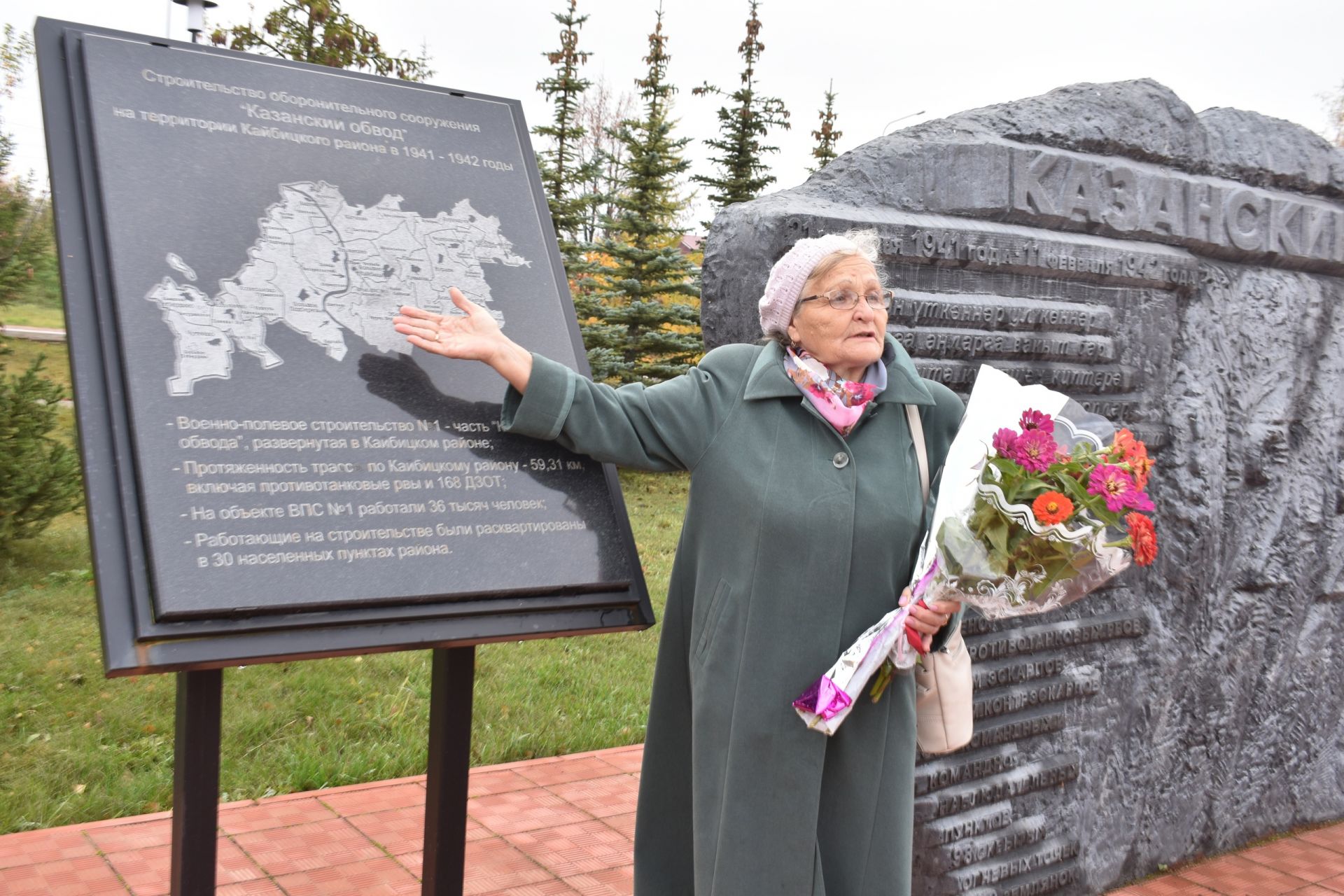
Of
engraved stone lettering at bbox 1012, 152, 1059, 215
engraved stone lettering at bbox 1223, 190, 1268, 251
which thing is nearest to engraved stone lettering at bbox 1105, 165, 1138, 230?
engraved stone lettering at bbox 1012, 152, 1059, 215

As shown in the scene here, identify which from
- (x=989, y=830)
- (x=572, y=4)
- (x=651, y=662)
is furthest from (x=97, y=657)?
(x=572, y=4)

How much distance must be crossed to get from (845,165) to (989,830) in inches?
80.5

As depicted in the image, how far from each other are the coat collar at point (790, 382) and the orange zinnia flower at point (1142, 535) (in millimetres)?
→ 495

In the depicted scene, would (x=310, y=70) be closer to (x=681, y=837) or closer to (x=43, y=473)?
(x=681, y=837)

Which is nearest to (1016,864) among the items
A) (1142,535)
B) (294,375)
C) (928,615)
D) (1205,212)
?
(928,615)

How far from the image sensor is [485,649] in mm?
5965

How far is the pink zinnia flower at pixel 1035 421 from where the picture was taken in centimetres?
232

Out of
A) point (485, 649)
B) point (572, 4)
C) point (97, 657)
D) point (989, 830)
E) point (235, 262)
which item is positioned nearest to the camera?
point (235, 262)

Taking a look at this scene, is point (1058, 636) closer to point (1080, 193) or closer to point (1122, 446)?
point (1080, 193)

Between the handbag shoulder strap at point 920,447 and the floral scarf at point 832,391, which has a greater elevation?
the floral scarf at point 832,391

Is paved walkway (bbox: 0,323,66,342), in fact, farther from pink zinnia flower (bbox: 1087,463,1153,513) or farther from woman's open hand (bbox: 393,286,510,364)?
pink zinnia flower (bbox: 1087,463,1153,513)

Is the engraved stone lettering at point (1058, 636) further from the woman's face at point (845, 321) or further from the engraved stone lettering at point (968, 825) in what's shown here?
the woman's face at point (845, 321)

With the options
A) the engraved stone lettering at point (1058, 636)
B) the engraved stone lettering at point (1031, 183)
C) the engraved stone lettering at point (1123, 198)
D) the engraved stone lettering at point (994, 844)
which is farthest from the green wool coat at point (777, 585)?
the engraved stone lettering at point (1123, 198)

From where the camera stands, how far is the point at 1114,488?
2240 mm
